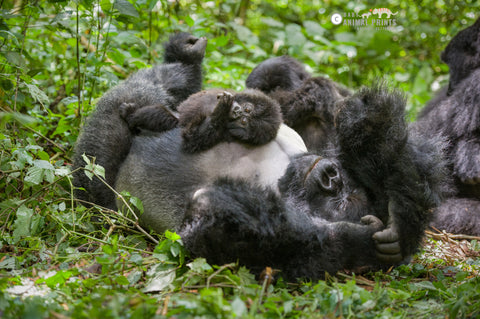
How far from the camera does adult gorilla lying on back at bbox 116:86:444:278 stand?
1.73m

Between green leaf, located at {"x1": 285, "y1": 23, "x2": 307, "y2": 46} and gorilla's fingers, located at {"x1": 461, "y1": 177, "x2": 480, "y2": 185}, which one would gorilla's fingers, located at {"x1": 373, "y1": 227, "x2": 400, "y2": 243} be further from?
green leaf, located at {"x1": 285, "y1": 23, "x2": 307, "y2": 46}

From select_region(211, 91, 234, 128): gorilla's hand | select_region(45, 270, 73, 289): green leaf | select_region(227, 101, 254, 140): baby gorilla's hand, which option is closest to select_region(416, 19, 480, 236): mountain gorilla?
select_region(227, 101, 254, 140): baby gorilla's hand

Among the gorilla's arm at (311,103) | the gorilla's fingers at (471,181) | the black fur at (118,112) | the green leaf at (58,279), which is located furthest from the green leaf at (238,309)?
the gorilla's fingers at (471,181)

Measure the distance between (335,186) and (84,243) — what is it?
1.23 m

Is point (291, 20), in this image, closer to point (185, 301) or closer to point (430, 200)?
point (430, 200)

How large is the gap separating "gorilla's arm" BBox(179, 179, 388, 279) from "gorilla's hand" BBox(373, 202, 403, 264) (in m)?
0.04

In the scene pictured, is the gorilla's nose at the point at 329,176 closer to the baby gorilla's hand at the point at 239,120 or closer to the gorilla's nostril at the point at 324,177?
the gorilla's nostril at the point at 324,177

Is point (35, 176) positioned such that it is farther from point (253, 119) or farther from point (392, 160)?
point (392, 160)

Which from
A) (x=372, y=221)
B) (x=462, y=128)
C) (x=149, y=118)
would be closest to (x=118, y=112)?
(x=149, y=118)

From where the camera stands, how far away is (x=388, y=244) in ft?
6.03

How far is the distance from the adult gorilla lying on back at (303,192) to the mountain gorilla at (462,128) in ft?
3.83

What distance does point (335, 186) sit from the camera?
2164mm

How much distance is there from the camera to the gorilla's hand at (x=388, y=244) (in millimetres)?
1830

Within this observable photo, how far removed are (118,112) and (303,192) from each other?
1.12 m
